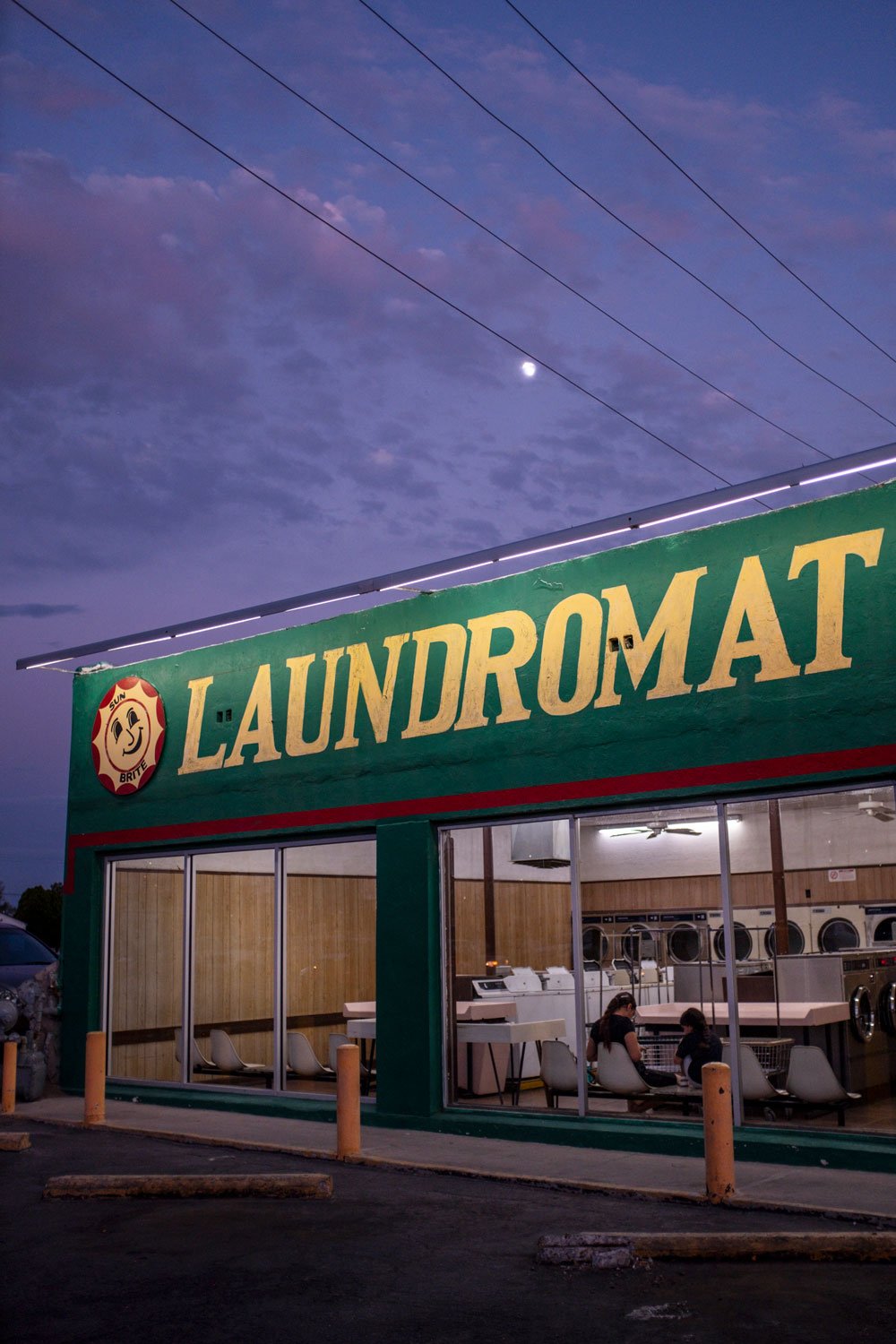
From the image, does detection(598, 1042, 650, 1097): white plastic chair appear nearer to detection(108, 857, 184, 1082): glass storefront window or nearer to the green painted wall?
the green painted wall

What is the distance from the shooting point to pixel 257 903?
50.0 ft

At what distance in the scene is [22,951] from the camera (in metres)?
18.8

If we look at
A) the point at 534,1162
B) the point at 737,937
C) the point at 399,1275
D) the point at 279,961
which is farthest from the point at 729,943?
the point at 279,961

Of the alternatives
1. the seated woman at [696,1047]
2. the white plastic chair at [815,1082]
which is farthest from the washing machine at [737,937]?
the white plastic chair at [815,1082]

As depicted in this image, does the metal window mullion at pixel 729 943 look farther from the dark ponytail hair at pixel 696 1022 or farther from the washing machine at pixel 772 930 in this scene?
the dark ponytail hair at pixel 696 1022

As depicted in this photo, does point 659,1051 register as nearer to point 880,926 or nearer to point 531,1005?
point 531,1005

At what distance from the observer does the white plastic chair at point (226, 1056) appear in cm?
1495

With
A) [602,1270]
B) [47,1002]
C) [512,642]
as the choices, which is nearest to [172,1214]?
[602,1270]

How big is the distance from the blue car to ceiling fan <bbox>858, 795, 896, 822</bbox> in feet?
38.5

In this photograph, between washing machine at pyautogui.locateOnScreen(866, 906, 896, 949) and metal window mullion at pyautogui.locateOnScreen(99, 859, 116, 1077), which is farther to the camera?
metal window mullion at pyautogui.locateOnScreen(99, 859, 116, 1077)

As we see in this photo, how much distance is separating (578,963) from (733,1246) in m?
4.76

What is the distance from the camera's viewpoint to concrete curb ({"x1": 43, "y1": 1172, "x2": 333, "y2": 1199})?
9.35m

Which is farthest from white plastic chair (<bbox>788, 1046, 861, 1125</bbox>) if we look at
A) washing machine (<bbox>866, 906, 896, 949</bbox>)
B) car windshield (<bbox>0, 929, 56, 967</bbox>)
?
car windshield (<bbox>0, 929, 56, 967</bbox>)

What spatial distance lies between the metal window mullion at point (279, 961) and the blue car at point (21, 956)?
4771 mm
